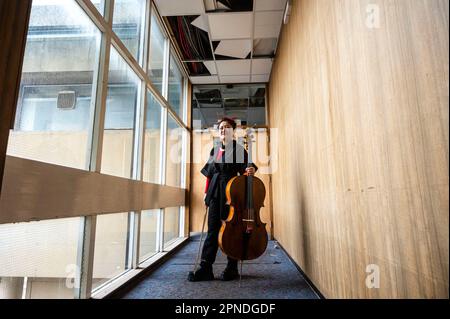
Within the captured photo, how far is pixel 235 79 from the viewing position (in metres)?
4.78

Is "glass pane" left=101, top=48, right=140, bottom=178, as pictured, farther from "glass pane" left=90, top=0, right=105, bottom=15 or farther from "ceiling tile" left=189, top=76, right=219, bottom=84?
"ceiling tile" left=189, top=76, right=219, bottom=84

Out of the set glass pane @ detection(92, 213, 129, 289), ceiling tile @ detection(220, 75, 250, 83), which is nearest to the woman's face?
glass pane @ detection(92, 213, 129, 289)

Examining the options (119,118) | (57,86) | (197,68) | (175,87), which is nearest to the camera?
(57,86)

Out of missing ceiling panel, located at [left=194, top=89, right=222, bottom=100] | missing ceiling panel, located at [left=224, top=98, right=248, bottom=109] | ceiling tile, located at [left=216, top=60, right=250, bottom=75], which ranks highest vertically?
missing ceiling panel, located at [left=194, top=89, right=222, bottom=100]

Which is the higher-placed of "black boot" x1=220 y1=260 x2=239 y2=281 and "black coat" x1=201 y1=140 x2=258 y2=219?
"black coat" x1=201 y1=140 x2=258 y2=219

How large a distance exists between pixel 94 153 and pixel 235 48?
2.79 metres

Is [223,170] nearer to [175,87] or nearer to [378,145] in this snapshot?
[378,145]

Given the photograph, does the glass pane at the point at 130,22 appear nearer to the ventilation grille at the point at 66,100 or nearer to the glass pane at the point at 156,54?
the glass pane at the point at 156,54

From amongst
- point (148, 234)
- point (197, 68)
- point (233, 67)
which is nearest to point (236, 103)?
point (233, 67)

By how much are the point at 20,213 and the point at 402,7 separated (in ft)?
5.75

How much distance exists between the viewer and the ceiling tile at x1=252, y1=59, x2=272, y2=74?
414 centimetres

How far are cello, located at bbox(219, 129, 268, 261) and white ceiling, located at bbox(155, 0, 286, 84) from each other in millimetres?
2086

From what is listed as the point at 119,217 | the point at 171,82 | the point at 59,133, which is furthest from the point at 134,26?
the point at 119,217

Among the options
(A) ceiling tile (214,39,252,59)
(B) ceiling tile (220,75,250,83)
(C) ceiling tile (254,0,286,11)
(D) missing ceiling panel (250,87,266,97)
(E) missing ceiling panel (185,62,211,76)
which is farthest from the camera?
(D) missing ceiling panel (250,87,266,97)
